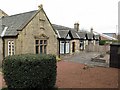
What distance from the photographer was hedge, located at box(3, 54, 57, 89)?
8594mm

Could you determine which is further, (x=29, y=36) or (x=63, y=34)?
(x=63, y=34)

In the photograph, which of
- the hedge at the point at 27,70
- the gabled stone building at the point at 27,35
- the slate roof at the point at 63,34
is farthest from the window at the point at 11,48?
the hedge at the point at 27,70

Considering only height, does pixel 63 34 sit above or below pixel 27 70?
above

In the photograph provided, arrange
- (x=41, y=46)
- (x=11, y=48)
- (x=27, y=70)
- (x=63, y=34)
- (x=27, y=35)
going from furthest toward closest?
(x=63, y=34) → (x=41, y=46) → (x=11, y=48) → (x=27, y=35) → (x=27, y=70)

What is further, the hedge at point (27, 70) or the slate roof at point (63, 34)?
the slate roof at point (63, 34)

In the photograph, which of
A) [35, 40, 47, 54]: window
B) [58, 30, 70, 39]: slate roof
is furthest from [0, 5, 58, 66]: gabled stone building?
[58, 30, 70, 39]: slate roof

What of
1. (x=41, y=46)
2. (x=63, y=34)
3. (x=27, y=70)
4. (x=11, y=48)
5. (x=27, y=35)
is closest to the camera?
(x=27, y=70)

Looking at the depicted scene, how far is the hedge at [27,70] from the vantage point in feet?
28.2

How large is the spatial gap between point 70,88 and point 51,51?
14198 mm

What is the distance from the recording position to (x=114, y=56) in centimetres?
1908

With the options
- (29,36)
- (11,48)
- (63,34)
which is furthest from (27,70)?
(63,34)

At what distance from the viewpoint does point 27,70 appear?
28.2ft

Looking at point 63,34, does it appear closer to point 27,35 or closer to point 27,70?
point 27,35

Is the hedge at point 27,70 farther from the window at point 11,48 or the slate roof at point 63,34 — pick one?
the slate roof at point 63,34
